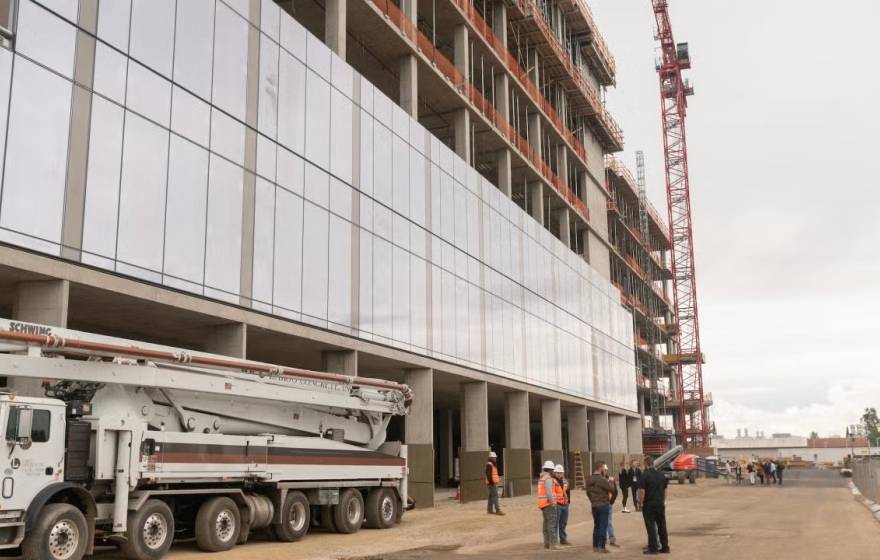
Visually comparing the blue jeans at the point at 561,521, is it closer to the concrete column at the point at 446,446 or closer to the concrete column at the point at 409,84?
the concrete column at the point at 409,84

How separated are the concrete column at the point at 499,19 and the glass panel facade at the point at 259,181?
10.7 meters

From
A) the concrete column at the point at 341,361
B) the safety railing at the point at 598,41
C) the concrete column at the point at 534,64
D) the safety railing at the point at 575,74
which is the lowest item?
the concrete column at the point at 341,361

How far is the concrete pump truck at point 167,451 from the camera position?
1359 centimetres

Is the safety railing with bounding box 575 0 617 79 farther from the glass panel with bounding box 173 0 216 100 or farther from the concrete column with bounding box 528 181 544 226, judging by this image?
the glass panel with bounding box 173 0 216 100

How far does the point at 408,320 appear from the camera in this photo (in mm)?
32719

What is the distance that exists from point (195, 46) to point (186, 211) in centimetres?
464

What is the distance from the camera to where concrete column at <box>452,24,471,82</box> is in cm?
4122

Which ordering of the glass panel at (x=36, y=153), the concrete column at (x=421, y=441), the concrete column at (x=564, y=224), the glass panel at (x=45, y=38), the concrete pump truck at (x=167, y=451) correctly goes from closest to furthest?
the concrete pump truck at (x=167, y=451) → the glass panel at (x=36, y=153) → the glass panel at (x=45, y=38) → the concrete column at (x=421, y=441) → the concrete column at (x=564, y=224)

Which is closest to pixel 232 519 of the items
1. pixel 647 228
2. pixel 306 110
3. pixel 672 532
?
pixel 672 532

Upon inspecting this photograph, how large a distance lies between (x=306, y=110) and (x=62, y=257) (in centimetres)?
1109

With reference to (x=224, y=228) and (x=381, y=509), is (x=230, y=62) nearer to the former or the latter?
(x=224, y=228)

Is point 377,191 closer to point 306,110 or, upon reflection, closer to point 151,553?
point 306,110

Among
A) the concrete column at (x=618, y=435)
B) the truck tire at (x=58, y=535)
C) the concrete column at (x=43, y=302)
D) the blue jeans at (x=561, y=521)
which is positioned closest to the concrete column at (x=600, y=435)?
the concrete column at (x=618, y=435)

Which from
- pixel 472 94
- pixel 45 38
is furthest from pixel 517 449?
pixel 45 38
